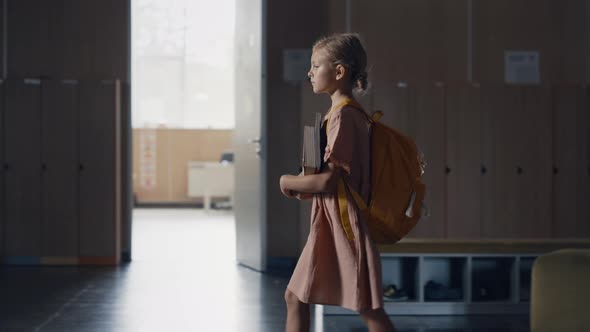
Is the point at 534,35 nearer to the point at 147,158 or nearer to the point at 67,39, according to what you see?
the point at 67,39

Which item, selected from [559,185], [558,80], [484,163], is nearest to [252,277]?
[484,163]

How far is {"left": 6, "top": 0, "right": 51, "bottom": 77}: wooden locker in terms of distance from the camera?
218 inches

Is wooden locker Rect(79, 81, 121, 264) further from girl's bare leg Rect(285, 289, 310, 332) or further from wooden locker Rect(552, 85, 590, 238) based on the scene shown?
girl's bare leg Rect(285, 289, 310, 332)

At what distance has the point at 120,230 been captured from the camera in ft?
18.4

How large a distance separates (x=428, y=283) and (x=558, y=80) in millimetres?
2667

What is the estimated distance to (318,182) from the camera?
6.09ft

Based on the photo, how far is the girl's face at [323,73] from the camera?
1.91 metres

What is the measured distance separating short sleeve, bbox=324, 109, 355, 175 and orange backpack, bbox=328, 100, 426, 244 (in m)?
0.06

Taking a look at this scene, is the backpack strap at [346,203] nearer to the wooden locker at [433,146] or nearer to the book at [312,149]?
the book at [312,149]

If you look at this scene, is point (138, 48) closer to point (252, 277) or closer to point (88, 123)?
point (88, 123)

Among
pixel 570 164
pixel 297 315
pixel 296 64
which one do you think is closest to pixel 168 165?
pixel 296 64

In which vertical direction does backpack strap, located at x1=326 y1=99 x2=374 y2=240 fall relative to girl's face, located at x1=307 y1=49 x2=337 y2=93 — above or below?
below

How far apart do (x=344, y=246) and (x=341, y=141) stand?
286mm

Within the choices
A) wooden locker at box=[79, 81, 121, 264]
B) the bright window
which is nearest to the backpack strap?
wooden locker at box=[79, 81, 121, 264]
